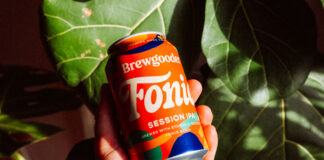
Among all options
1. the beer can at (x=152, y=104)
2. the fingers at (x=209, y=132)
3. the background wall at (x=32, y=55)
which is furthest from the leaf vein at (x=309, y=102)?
the background wall at (x=32, y=55)

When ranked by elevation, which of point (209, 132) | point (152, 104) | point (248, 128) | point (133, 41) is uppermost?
point (133, 41)

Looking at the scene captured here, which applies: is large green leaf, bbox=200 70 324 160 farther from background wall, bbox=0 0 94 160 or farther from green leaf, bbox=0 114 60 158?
background wall, bbox=0 0 94 160

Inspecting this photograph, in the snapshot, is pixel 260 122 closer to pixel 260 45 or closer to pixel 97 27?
pixel 260 45

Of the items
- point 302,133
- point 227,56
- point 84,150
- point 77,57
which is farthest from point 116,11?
point 302,133

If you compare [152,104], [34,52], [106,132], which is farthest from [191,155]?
[34,52]

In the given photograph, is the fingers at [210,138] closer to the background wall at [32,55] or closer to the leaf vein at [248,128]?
the leaf vein at [248,128]

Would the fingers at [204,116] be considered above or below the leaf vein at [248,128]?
above

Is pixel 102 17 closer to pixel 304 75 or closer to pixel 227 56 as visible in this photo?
pixel 227 56
